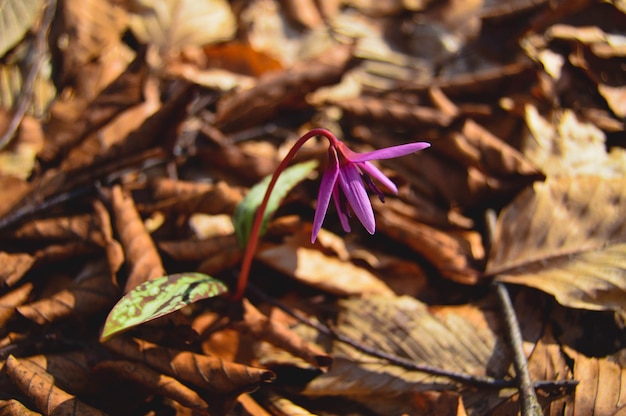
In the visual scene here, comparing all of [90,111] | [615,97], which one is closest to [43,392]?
[90,111]

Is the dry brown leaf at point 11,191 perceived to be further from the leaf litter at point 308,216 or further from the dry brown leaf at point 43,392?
the dry brown leaf at point 43,392

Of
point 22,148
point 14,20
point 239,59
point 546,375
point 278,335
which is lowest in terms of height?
point 546,375

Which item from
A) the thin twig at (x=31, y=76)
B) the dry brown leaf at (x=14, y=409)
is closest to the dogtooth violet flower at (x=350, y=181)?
the dry brown leaf at (x=14, y=409)

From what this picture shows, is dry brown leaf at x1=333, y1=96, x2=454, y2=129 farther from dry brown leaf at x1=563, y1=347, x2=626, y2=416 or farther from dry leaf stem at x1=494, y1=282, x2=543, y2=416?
dry brown leaf at x1=563, y1=347, x2=626, y2=416

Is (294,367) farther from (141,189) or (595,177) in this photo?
(595,177)

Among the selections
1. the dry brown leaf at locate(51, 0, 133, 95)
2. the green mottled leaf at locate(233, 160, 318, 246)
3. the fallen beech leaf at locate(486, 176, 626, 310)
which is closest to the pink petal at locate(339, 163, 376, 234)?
the green mottled leaf at locate(233, 160, 318, 246)

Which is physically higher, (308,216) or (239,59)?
(239,59)

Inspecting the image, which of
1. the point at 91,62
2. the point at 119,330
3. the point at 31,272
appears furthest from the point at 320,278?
the point at 91,62

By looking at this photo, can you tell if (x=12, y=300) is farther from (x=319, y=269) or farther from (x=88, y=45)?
(x=88, y=45)
